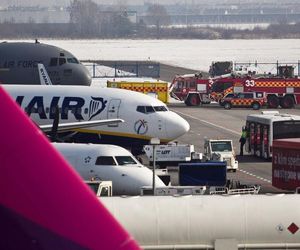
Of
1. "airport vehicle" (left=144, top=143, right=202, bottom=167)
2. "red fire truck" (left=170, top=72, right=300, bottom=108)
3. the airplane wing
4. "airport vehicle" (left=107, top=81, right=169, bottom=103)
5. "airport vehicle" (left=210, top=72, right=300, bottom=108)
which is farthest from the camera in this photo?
"red fire truck" (left=170, top=72, right=300, bottom=108)

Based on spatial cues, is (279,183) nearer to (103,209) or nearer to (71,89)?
(71,89)

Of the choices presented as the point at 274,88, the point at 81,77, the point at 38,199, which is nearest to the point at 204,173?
the point at 38,199

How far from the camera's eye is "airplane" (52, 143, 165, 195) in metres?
33.6

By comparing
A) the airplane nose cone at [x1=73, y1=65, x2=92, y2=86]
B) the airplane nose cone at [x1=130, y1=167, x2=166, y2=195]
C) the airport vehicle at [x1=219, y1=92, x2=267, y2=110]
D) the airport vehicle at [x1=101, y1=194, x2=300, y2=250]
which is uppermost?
the airport vehicle at [x1=101, y1=194, x2=300, y2=250]

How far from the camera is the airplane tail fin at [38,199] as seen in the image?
23.8 ft

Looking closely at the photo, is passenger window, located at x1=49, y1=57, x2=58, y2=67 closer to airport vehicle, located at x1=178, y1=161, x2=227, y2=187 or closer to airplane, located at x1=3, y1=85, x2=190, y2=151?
airplane, located at x1=3, y1=85, x2=190, y2=151

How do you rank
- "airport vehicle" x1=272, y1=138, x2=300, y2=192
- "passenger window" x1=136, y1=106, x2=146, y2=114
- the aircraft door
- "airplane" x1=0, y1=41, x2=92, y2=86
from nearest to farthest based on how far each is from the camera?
"airport vehicle" x1=272, y1=138, x2=300, y2=192 → the aircraft door → "passenger window" x1=136, y1=106, x2=146, y2=114 → "airplane" x1=0, y1=41, x2=92, y2=86

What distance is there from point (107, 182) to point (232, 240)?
11.5 metres

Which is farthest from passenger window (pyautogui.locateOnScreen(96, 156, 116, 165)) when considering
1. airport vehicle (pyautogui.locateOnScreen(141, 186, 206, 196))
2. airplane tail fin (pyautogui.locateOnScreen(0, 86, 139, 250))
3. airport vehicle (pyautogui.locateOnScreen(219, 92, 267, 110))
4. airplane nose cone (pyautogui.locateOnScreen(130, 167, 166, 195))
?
airport vehicle (pyautogui.locateOnScreen(219, 92, 267, 110))

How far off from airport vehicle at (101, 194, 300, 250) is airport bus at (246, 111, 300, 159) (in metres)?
27.3

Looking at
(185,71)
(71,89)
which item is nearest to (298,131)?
(71,89)

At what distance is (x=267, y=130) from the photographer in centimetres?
5012

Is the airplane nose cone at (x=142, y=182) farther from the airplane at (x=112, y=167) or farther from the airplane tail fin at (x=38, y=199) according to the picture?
the airplane tail fin at (x=38, y=199)

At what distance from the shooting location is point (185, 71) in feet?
436
